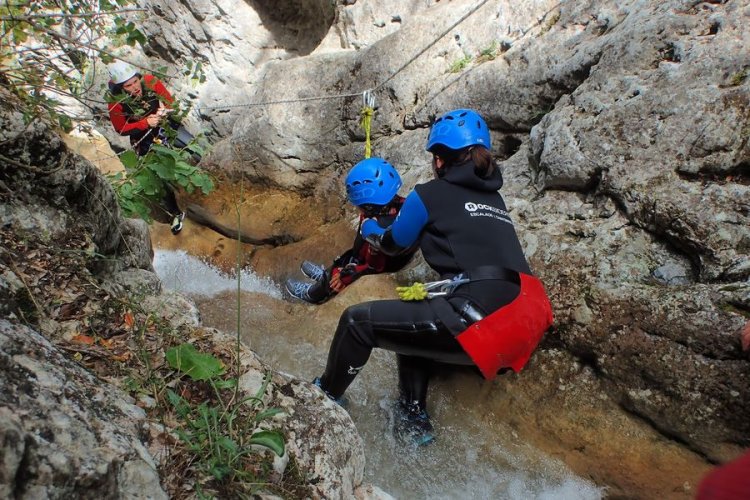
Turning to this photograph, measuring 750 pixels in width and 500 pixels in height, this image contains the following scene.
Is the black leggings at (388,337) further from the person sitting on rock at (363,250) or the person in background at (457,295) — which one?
the person sitting on rock at (363,250)

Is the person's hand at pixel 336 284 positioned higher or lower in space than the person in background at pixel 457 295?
lower

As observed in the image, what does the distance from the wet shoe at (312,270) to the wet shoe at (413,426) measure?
2336mm

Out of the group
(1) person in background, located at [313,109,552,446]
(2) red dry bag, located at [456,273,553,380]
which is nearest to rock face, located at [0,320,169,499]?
(1) person in background, located at [313,109,552,446]

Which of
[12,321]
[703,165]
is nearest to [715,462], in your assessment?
[703,165]

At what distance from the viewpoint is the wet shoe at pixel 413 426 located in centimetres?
286

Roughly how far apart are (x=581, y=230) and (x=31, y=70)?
3501mm

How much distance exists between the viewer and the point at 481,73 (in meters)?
5.33

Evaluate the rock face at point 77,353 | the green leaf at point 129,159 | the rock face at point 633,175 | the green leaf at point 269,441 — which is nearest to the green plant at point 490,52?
the rock face at point 633,175

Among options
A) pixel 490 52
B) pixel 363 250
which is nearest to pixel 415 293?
pixel 363 250

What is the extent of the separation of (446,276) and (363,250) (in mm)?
2018

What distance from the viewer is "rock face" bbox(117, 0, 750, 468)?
103 inches

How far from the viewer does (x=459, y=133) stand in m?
2.87

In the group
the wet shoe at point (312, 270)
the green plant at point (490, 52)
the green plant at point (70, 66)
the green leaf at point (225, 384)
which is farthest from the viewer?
the green plant at point (490, 52)

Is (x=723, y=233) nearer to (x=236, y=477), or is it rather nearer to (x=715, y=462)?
(x=715, y=462)
